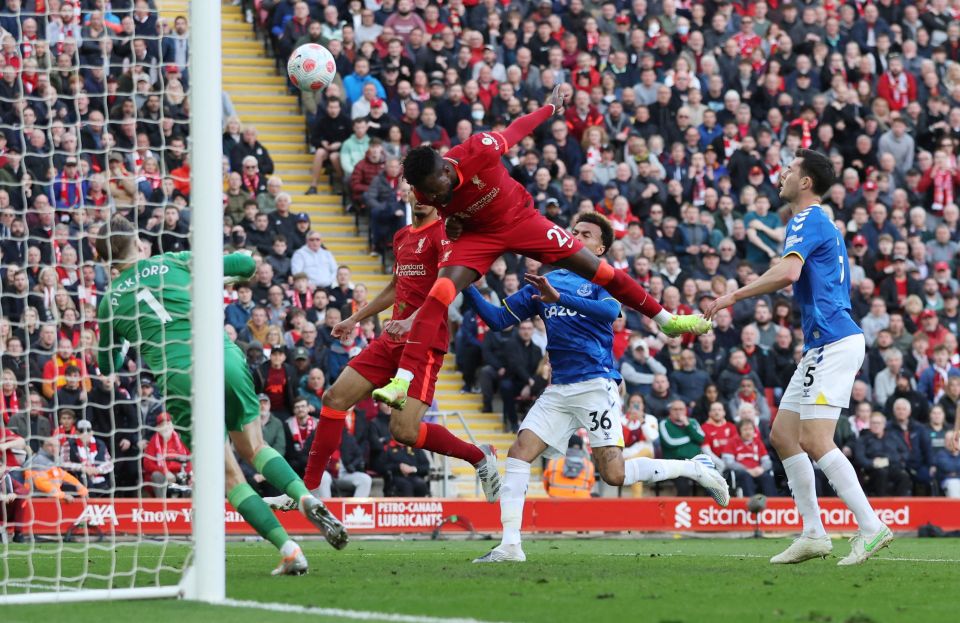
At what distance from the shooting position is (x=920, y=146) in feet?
88.1

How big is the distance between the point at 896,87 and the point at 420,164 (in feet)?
62.4

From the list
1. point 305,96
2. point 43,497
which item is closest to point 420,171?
point 43,497

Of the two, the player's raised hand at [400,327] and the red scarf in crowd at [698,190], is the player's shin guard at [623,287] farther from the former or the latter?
the red scarf in crowd at [698,190]

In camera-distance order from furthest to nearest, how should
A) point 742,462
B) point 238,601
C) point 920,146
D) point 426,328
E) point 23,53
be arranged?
point 920,146, point 742,462, point 23,53, point 426,328, point 238,601

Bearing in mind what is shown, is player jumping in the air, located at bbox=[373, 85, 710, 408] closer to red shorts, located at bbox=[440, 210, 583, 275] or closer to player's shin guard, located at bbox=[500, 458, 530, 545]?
red shorts, located at bbox=[440, 210, 583, 275]

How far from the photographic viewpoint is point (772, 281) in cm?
1043

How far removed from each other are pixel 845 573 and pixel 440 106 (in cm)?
1443

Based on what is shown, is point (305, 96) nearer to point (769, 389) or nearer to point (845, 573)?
point (769, 389)

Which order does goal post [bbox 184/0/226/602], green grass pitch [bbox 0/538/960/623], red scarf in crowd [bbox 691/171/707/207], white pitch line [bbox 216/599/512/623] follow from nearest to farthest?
white pitch line [bbox 216/599/512/623], green grass pitch [bbox 0/538/960/623], goal post [bbox 184/0/226/602], red scarf in crowd [bbox 691/171/707/207]

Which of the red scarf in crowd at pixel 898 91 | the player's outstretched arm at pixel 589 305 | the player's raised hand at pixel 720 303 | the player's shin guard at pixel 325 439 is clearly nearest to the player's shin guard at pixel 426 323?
the player's outstretched arm at pixel 589 305

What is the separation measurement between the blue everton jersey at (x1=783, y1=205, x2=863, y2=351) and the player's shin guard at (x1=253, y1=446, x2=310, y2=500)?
3849 mm

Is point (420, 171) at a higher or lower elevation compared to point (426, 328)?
higher

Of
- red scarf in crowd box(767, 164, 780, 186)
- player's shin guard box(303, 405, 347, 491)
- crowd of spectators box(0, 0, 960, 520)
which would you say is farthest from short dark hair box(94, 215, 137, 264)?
red scarf in crowd box(767, 164, 780, 186)

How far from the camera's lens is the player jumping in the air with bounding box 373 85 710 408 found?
10.8 meters
